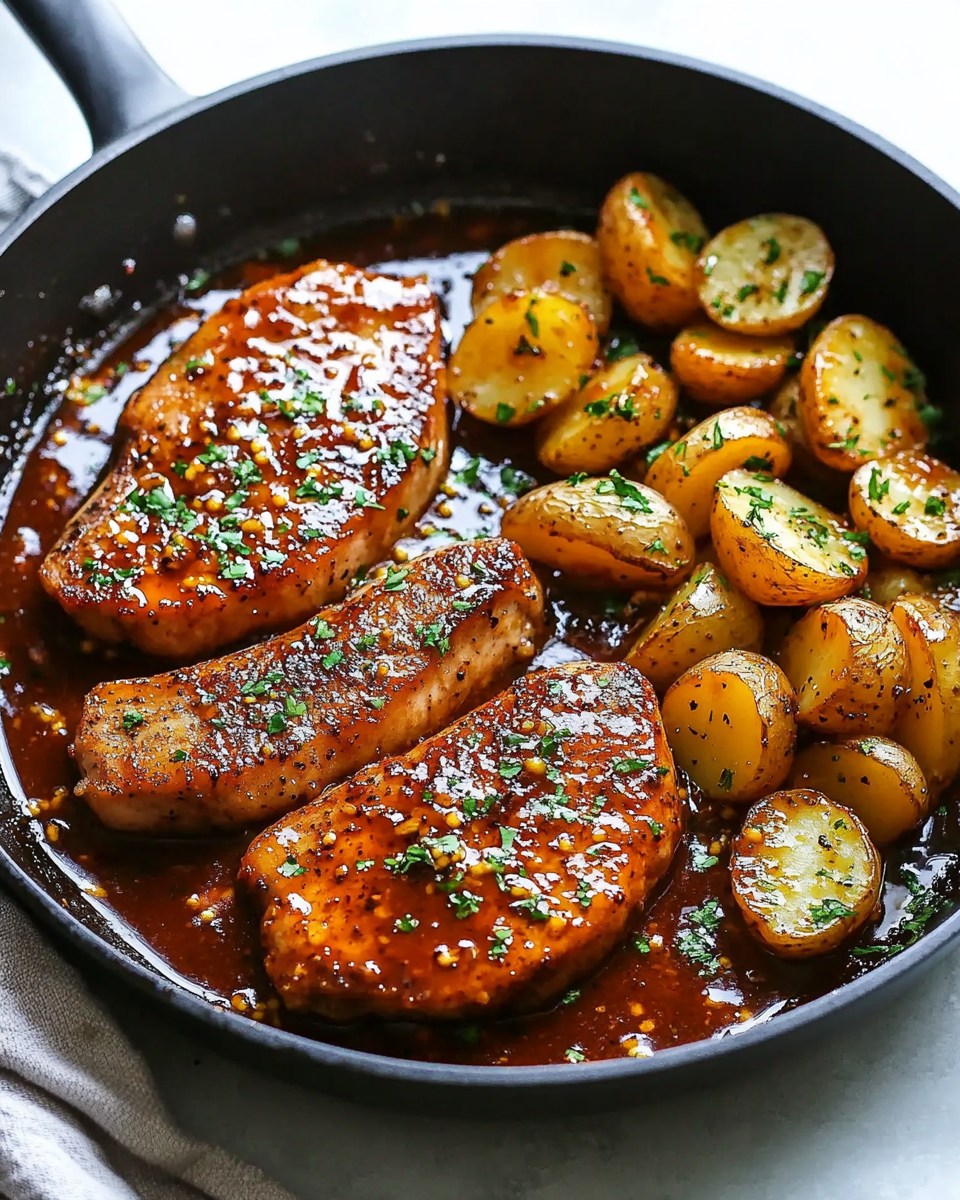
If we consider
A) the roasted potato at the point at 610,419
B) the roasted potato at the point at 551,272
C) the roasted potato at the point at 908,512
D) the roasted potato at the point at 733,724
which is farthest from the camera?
the roasted potato at the point at 551,272

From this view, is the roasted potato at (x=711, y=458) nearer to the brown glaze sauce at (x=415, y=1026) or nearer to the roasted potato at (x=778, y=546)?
the roasted potato at (x=778, y=546)

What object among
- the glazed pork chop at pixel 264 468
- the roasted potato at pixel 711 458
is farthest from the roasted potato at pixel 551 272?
the roasted potato at pixel 711 458

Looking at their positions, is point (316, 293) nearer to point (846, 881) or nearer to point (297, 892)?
point (297, 892)

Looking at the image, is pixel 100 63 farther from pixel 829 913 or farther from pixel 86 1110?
pixel 829 913

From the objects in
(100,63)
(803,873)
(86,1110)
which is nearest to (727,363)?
(803,873)

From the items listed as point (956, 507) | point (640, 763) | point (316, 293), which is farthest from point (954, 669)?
point (316, 293)
